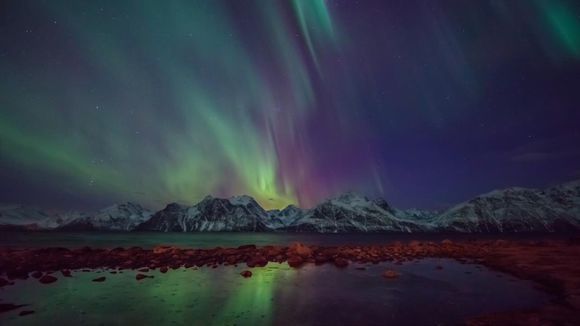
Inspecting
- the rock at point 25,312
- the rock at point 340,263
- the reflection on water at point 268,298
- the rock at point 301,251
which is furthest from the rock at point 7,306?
the rock at point 301,251

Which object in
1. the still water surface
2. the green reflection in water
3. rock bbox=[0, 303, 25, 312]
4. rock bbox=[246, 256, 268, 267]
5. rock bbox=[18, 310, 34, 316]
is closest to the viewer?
the green reflection in water

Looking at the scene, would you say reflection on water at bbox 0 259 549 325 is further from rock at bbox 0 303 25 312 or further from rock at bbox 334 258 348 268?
rock at bbox 334 258 348 268

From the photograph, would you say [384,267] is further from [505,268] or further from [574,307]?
[574,307]

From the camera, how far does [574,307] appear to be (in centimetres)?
1349

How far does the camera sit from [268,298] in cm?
1686

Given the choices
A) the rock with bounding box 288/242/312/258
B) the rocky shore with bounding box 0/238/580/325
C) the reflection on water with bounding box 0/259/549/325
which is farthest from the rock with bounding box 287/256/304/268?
the reflection on water with bounding box 0/259/549/325

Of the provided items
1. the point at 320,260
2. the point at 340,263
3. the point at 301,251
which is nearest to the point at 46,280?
the point at 320,260

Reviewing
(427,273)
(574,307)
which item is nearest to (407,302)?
(574,307)

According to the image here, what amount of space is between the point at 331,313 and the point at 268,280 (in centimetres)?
922

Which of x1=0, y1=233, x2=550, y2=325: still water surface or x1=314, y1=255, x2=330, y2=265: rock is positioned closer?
x1=0, y1=233, x2=550, y2=325: still water surface

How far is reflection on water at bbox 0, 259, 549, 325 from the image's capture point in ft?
42.9

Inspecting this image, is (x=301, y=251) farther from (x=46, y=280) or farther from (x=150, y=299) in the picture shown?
(x=46, y=280)

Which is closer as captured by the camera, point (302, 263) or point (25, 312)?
point (25, 312)

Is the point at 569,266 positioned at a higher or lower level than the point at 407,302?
higher
